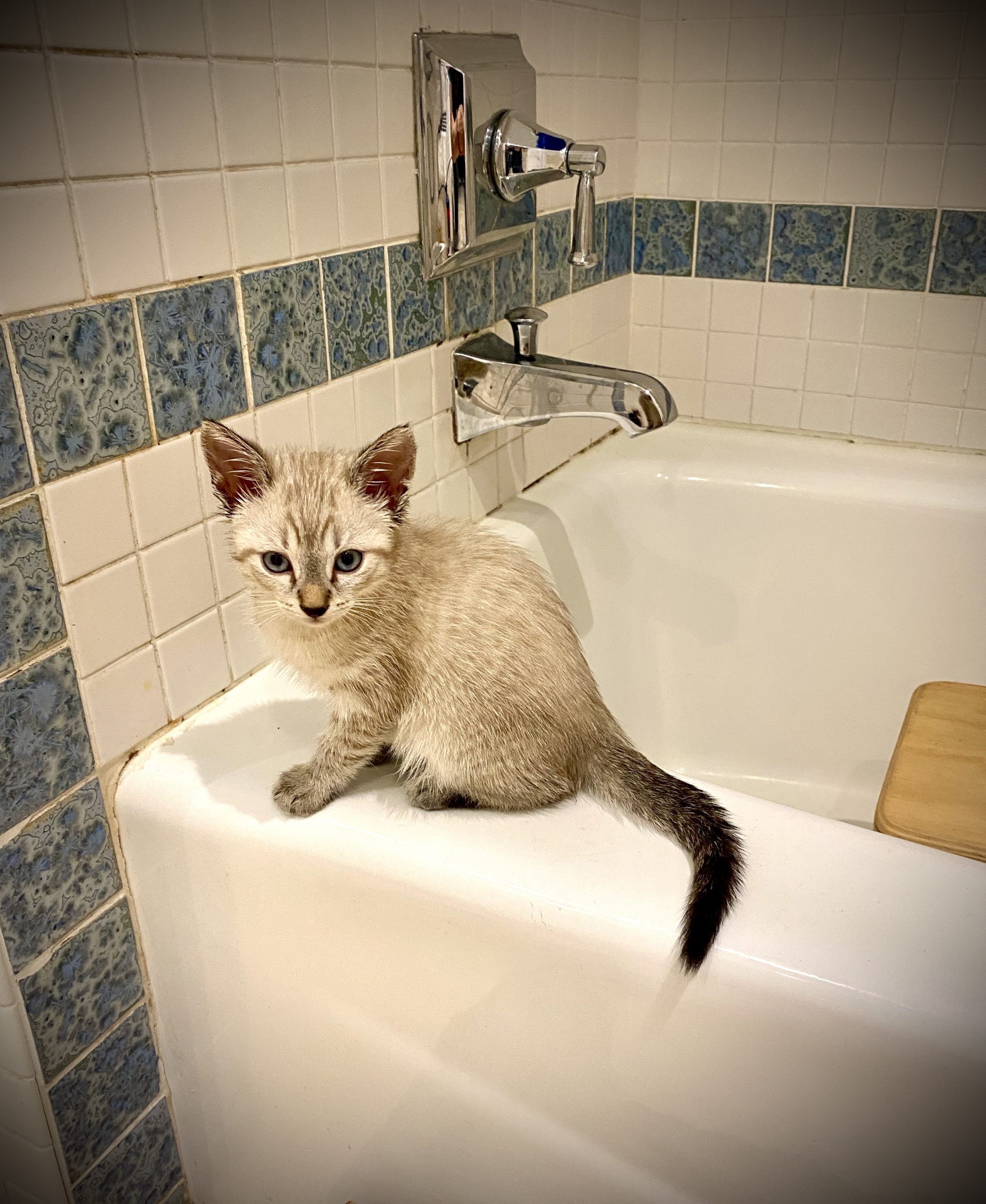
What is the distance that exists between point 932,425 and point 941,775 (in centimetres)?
74

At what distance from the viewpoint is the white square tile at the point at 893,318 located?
1.49 metres

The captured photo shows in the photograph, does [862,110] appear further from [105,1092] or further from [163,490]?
[105,1092]

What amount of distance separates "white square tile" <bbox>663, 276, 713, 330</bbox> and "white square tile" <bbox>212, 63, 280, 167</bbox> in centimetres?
93

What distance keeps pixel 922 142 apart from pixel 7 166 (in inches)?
49.8

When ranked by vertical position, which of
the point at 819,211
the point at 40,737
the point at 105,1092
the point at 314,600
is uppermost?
the point at 819,211

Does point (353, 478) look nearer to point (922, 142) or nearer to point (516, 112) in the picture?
point (516, 112)

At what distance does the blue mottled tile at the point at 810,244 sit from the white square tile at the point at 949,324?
0.14m

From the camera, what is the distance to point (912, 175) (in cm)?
143

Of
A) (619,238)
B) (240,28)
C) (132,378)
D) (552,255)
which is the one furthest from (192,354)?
(619,238)

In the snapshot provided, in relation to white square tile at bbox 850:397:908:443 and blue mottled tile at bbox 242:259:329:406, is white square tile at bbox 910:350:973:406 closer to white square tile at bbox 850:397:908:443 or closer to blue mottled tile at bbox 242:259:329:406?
white square tile at bbox 850:397:908:443

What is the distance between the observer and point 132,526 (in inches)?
32.3

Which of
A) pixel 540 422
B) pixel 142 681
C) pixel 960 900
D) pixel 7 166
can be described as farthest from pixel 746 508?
pixel 7 166

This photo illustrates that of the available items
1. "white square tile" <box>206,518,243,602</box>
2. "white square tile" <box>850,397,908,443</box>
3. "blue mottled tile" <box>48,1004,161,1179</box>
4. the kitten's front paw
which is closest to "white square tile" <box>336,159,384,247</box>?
"white square tile" <box>206,518,243,602</box>

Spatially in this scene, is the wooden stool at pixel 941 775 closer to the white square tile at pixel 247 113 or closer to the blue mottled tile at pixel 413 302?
the blue mottled tile at pixel 413 302
